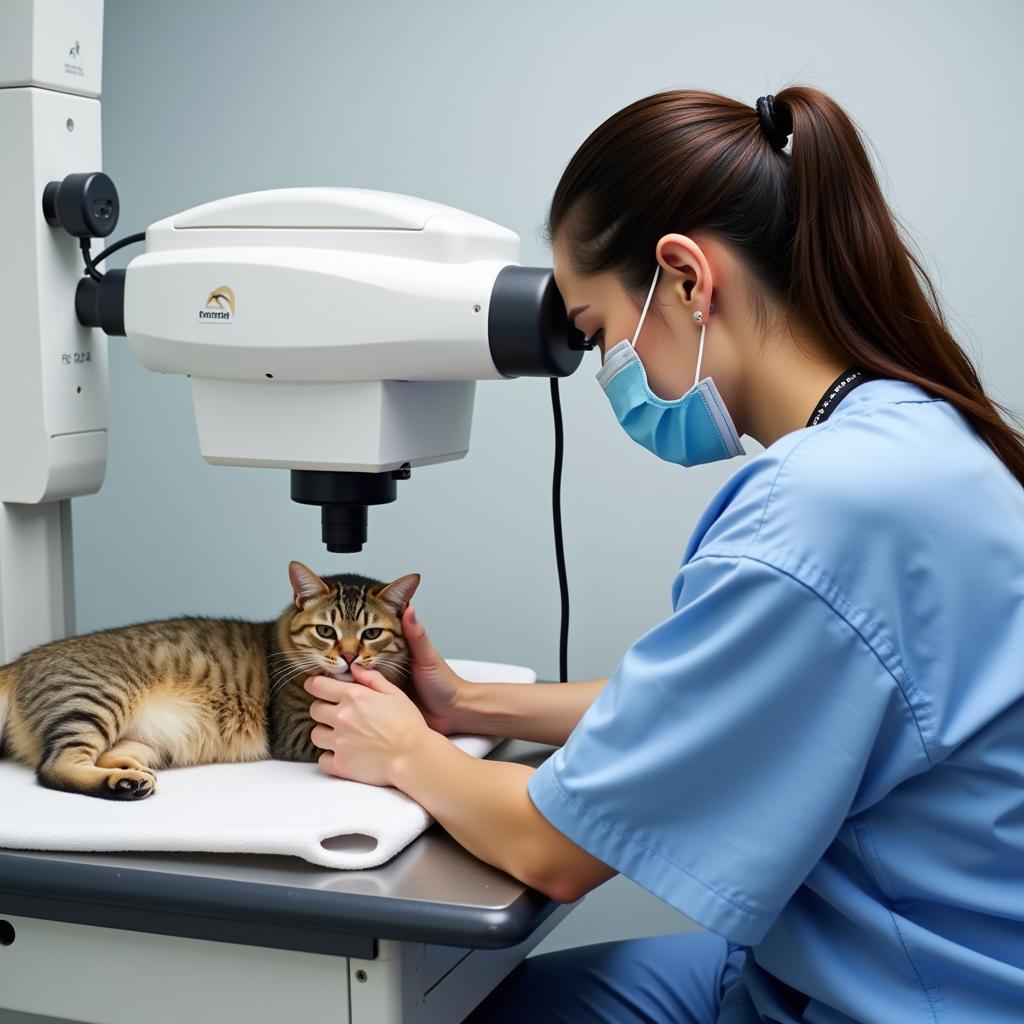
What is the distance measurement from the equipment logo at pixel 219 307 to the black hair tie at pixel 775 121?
50 centimetres

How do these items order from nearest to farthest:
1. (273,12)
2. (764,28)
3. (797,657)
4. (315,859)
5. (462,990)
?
(797,657) < (315,859) < (462,990) < (764,28) < (273,12)

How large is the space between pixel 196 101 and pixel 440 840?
1.71 metres

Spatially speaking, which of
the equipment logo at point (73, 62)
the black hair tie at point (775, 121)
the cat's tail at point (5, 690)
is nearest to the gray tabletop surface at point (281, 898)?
the cat's tail at point (5, 690)

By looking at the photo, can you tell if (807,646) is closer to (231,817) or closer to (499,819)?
(499,819)

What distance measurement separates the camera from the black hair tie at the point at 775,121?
100 cm

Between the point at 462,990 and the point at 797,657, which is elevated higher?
the point at 797,657

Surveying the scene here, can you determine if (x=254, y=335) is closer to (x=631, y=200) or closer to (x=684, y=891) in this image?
(x=631, y=200)

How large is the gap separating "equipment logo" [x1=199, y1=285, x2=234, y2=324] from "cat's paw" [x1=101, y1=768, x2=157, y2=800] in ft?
1.38

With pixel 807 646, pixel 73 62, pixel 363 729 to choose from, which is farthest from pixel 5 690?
pixel 807 646

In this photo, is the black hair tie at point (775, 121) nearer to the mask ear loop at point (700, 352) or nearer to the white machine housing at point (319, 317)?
the mask ear loop at point (700, 352)

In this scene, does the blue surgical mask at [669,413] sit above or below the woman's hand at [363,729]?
above

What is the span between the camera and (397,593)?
1368mm

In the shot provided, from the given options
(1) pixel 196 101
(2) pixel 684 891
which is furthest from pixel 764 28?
(2) pixel 684 891

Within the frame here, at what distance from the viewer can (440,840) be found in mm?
995
